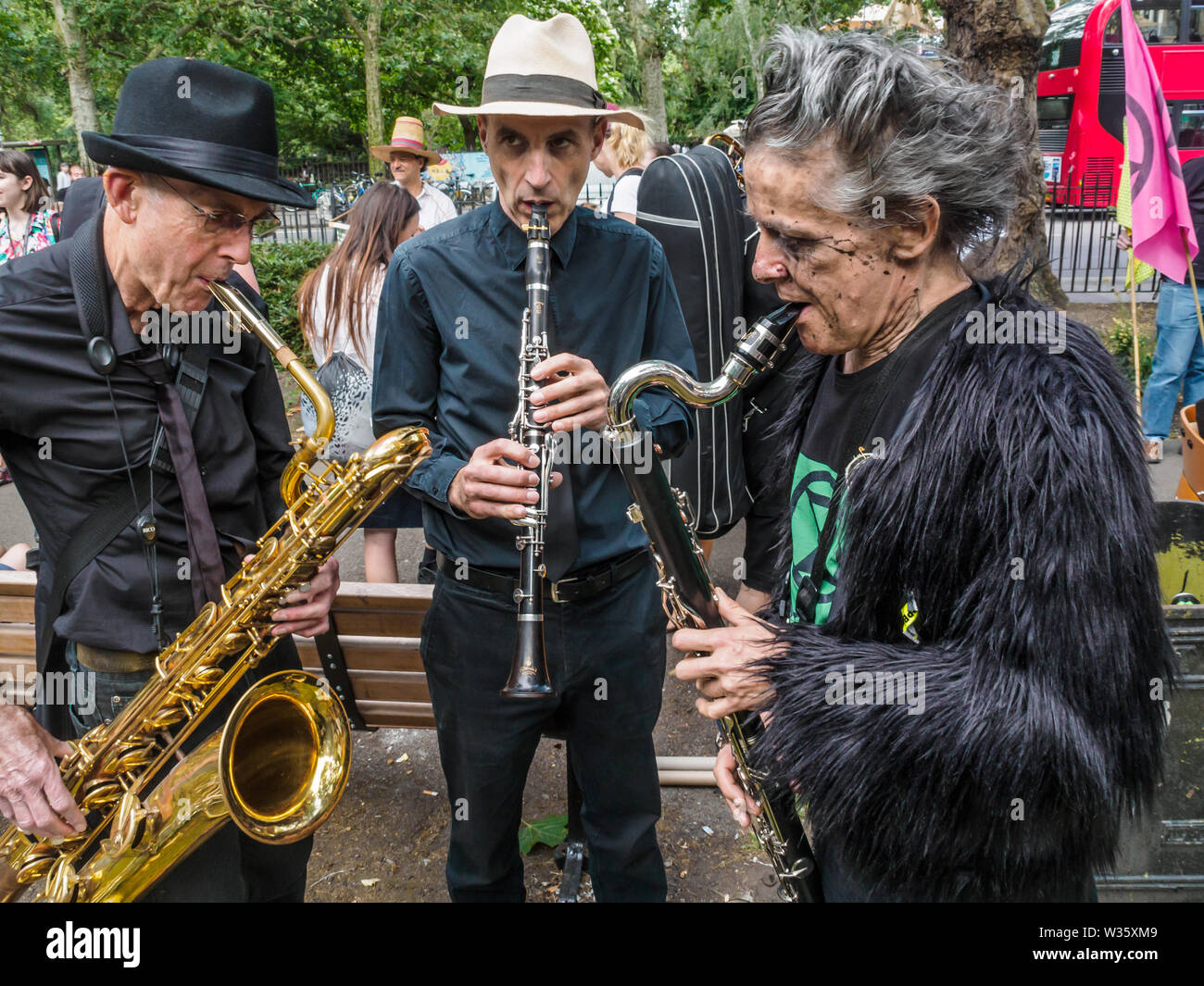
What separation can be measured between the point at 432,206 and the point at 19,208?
10.8ft

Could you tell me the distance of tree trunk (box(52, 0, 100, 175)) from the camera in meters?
18.4

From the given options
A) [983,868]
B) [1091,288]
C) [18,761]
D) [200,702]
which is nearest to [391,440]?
[200,702]

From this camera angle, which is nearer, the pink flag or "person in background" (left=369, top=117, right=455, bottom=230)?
the pink flag

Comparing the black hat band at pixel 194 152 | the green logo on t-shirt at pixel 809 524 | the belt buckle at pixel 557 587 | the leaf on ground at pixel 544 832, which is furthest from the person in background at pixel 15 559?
the green logo on t-shirt at pixel 809 524

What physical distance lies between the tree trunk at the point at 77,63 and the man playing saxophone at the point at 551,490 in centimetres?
1970

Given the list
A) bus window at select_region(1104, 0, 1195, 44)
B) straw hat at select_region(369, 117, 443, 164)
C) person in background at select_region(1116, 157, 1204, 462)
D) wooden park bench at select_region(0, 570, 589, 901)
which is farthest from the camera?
bus window at select_region(1104, 0, 1195, 44)

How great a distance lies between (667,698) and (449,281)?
2725 mm

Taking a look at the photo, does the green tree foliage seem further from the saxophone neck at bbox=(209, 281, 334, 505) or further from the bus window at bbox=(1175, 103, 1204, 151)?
the saxophone neck at bbox=(209, 281, 334, 505)

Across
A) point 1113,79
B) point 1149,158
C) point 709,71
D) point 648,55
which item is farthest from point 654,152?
point 709,71

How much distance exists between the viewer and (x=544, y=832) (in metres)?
3.59

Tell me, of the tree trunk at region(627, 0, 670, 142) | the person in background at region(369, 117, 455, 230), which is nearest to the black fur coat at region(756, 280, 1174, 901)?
the person in background at region(369, 117, 455, 230)

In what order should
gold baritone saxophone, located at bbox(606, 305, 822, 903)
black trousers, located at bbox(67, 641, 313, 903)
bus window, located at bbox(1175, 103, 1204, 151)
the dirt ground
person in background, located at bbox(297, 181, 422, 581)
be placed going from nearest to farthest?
gold baritone saxophone, located at bbox(606, 305, 822, 903) → black trousers, located at bbox(67, 641, 313, 903) → the dirt ground → person in background, located at bbox(297, 181, 422, 581) → bus window, located at bbox(1175, 103, 1204, 151)

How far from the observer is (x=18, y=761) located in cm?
192
